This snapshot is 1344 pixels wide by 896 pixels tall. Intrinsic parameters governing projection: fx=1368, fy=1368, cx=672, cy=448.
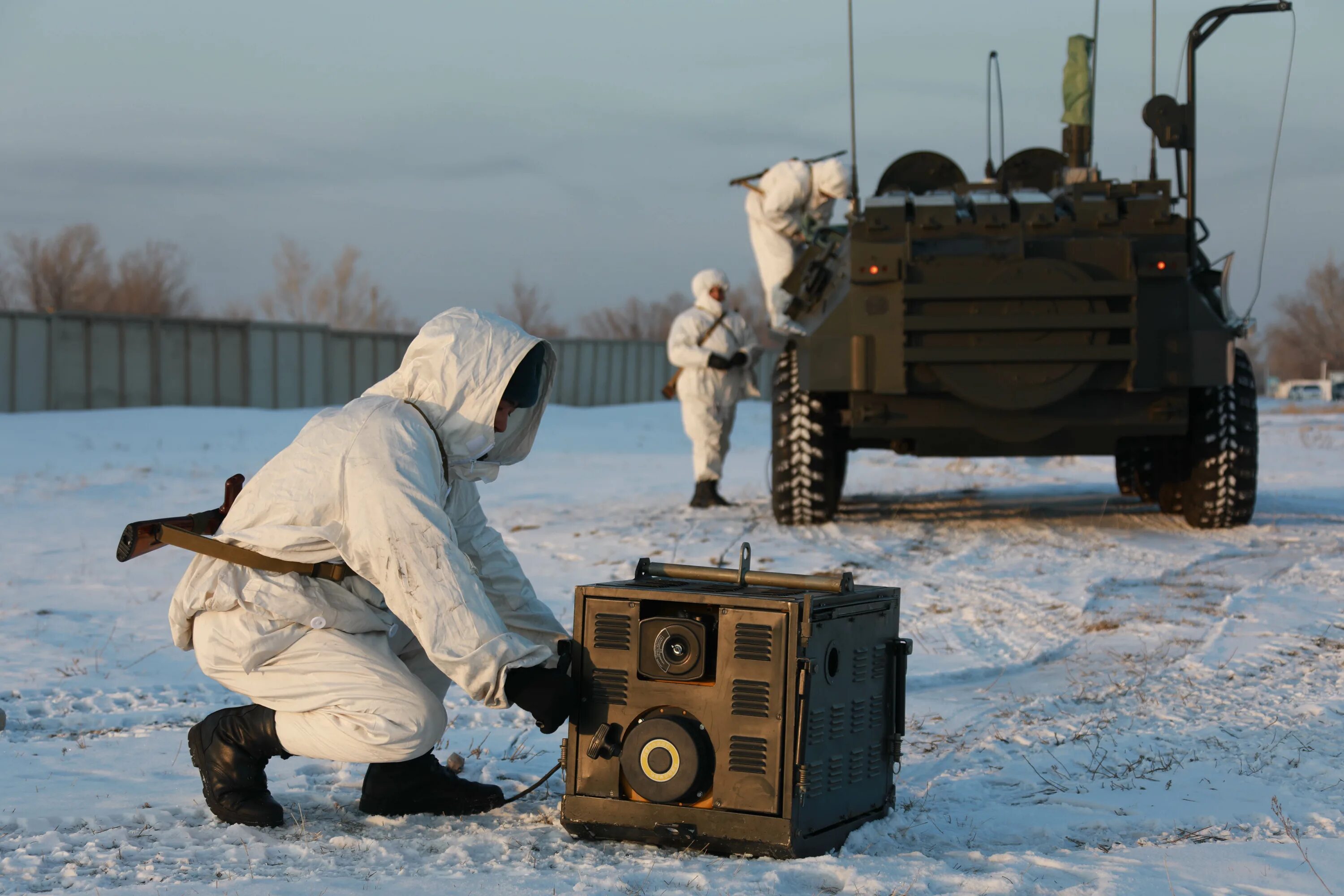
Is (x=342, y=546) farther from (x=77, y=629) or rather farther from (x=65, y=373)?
(x=65, y=373)

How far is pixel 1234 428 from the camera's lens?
909 cm

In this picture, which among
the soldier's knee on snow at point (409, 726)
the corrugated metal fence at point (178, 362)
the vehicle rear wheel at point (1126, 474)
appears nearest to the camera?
the soldier's knee on snow at point (409, 726)

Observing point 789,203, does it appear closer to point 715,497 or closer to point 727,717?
point 715,497

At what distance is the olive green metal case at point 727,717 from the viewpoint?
122 inches

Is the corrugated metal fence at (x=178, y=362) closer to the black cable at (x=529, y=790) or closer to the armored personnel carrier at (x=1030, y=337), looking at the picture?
the armored personnel carrier at (x=1030, y=337)

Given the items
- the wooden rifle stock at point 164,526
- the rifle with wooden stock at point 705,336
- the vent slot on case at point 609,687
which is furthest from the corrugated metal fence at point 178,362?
the vent slot on case at point 609,687

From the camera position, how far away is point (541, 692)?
3.15 meters

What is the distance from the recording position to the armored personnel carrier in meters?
8.25

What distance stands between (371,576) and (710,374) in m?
7.97

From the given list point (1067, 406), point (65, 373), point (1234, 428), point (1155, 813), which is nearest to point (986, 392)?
point (1067, 406)

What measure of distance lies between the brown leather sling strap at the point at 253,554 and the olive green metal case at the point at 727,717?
0.58 metres

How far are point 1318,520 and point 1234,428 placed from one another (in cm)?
176

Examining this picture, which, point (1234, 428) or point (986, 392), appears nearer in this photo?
point (986, 392)

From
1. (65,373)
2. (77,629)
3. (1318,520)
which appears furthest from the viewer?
(65,373)
